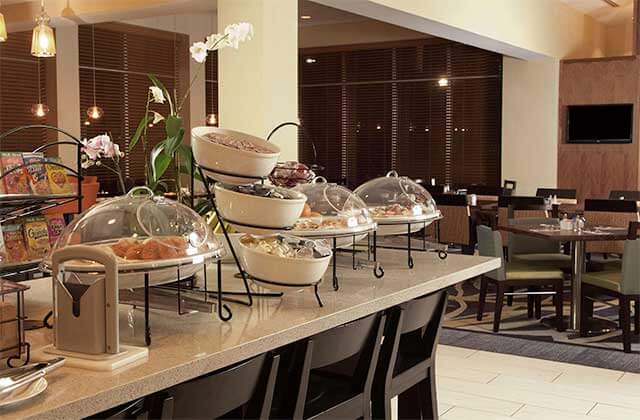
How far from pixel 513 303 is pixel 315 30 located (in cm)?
777

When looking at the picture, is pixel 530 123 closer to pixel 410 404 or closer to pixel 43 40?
pixel 43 40

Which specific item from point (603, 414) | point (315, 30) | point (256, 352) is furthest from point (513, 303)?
point (315, 30)

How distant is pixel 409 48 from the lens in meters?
13.4

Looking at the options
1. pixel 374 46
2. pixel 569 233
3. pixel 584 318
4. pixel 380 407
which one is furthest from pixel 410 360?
pixel 374 46

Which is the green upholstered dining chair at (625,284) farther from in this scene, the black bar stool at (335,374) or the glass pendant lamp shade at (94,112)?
the glass pendant lamp shade at (94,112)

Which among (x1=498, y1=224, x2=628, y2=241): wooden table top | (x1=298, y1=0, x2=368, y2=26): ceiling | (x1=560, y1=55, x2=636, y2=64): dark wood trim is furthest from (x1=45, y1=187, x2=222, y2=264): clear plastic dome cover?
(x1=560, y1=55, x2=636, y2=64): dark wood trim

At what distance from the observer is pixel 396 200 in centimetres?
335

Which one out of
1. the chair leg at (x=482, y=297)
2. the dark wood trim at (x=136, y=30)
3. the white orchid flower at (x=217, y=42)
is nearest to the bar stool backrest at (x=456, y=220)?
the chair leg at (x=482, y=297)

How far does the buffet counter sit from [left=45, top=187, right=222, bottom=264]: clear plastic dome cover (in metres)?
0.22

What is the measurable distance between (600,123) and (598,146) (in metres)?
0.33

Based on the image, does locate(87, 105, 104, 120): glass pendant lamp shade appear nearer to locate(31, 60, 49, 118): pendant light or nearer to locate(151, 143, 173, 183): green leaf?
locate(31, 60, 49, 118): pendant light

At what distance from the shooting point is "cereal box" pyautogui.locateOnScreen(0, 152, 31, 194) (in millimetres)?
3346

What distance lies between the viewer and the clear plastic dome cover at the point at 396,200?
325 cm

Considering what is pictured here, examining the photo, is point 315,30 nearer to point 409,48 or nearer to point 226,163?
point 409,48
